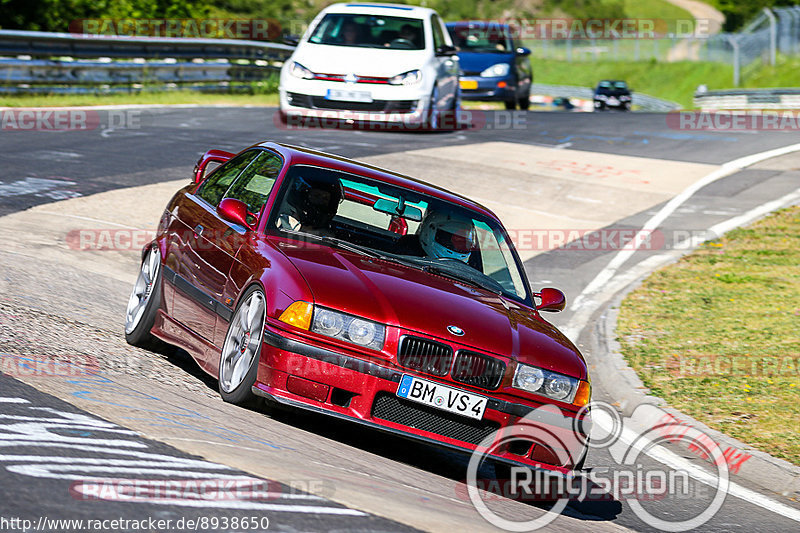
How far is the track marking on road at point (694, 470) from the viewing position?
252 inches

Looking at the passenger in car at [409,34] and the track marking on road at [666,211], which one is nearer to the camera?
the track marking on road at [666,211]

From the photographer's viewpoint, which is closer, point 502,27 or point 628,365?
→ point 628,365

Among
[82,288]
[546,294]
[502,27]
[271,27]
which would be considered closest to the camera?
[546,294]

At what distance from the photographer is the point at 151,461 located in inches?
176

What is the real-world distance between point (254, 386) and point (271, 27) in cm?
4477

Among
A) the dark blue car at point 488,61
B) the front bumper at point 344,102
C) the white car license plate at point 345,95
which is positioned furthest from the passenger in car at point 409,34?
the dark blue car at point 488,61

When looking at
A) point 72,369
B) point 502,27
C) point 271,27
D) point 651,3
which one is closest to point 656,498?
point 72,369

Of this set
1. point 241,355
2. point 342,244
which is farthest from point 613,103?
point 241,355

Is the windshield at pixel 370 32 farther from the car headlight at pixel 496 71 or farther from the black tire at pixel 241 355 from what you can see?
the black tire at pixel 241 355

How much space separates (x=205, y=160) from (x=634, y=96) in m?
56.8

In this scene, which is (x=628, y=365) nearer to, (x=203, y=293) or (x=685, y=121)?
(x=203, y=293)

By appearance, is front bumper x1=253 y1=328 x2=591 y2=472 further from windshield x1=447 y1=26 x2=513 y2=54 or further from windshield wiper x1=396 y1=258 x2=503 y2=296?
windshield x1=447 y1=26 x2=513 y2=54

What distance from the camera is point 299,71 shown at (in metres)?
18.0

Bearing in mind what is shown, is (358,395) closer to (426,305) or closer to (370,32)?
(426,305)
